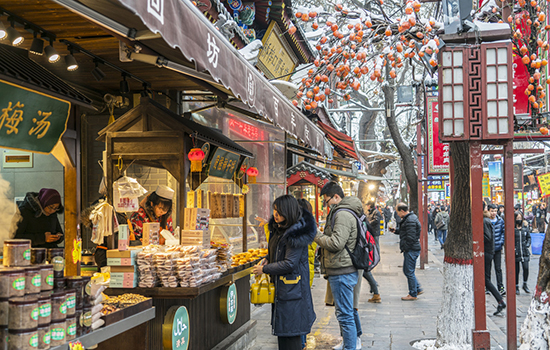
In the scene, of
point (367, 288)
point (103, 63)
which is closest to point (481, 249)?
point (103, 63)

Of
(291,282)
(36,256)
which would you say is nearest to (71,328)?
(36,256)

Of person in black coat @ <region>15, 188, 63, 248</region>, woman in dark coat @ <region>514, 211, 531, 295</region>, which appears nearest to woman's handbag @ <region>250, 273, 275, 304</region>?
person in black coat @ <region>15, 188, 63, 248</region>

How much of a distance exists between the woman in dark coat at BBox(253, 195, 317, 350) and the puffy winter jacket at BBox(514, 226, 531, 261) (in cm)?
844

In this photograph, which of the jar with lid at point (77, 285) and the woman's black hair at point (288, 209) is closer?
the jar with lid at point (77, 285)

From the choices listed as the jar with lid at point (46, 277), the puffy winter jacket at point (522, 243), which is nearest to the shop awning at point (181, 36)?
the jar with lid at point (46, 277)

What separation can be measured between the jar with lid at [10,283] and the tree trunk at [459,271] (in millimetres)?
5518

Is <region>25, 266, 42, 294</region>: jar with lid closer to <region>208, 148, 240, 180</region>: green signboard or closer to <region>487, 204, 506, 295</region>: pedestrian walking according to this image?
<region>208, 148, 240, 180</region>: green signboard

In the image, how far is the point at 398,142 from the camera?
1684cm

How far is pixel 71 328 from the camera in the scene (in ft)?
11.3

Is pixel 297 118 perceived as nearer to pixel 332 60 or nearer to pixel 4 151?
pixel 332 60

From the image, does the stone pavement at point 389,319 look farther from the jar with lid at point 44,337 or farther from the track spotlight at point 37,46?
the track spotlight at point 37,46

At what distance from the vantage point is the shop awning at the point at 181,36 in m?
3.07

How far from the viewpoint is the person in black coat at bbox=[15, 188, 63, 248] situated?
641cm

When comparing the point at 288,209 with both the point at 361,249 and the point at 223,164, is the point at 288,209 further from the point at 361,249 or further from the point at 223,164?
the point at 223,164
